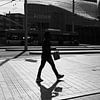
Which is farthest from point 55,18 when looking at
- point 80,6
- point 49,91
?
point 49,91

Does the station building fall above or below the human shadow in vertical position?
above

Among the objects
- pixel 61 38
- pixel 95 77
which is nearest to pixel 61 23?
pixel 61 38

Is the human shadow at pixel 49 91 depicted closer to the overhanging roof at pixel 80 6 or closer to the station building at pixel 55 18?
the station building at pixel 55 18

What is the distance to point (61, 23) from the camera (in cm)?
9019

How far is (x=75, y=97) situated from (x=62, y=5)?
92206 millimetres

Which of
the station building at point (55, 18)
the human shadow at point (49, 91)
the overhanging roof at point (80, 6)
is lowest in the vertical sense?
the human shadow at point (49, 91)

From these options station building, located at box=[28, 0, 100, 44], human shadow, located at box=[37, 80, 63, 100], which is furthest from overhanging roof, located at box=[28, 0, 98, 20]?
human shadow, located at box=[37, 80, 63, 100]

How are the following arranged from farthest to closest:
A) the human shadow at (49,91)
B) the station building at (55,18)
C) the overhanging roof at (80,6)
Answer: the overhanging roof at (80,6) < the station building at (55,18) < the human shadow at (49,91)

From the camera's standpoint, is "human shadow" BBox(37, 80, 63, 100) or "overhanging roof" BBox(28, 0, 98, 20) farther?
"overhanging roof" BBox(28, 0, 98, 20)

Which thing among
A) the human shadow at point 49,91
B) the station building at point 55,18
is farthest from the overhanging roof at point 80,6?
the human shadow at point 49,91

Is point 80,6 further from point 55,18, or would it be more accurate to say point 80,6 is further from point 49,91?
point 49,91

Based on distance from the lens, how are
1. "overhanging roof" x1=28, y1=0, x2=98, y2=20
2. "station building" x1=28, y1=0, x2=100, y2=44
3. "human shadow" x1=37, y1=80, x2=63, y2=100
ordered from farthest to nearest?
"overhanging roof" x1=28, y1=0, x2=98, y2=20, "station building" x1=28, y1=0, x2=100, y2=44, "human shadow" x1=37, y1=80, x2=63, y2=100

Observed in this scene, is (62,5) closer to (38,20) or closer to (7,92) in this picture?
(38,20)

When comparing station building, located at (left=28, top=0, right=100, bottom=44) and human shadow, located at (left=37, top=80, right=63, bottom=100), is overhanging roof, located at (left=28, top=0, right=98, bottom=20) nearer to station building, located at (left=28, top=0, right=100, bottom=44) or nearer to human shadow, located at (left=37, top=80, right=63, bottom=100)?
Answer: station building, located at (left=28, top=0, right=100, bottom=44)
